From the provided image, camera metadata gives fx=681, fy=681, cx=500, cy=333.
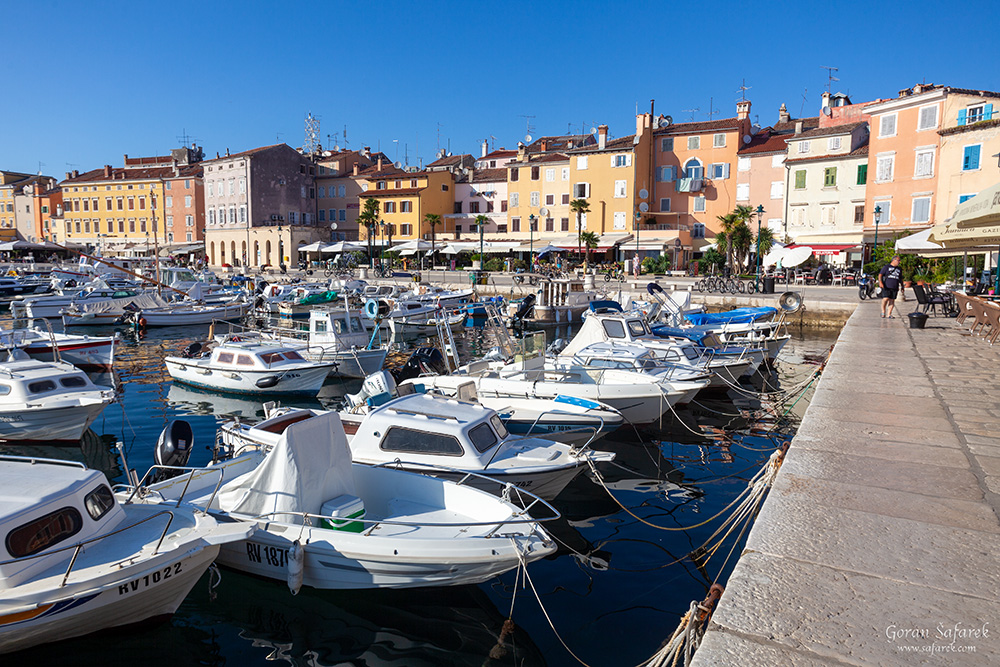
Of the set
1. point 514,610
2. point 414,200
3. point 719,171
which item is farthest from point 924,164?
point 514,610

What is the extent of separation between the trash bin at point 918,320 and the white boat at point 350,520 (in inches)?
658

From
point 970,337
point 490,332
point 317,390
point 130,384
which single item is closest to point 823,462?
A: point 970,337

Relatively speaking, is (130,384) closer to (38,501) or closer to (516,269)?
(38,501)

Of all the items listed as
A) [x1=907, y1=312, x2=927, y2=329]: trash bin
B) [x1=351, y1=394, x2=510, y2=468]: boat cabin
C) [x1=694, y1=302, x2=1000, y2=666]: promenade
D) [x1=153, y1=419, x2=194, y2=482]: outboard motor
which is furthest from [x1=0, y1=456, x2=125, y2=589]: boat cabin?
[x1=907, y1=312, x2=927, y2=329]: trash bin

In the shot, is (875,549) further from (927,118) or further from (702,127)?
(702,127)

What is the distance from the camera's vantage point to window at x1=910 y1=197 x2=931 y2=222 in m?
44.9

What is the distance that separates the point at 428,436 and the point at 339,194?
242 ft

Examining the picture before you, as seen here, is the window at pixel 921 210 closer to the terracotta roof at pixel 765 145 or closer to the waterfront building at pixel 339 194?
the terracotta roof at pixel 765 145

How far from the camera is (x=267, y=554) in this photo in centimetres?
839

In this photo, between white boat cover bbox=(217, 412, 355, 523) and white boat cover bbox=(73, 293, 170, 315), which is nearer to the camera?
white boat cover bbox=(217, 412, 355, 523)

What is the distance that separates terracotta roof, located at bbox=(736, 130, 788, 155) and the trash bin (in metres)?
41.0

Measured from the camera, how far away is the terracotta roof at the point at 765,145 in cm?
5816

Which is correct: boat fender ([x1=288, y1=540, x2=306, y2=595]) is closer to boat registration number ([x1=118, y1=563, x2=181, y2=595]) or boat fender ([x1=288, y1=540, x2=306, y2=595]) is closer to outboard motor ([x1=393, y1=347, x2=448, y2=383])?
Result: boat registration number ([x1=118, y1=563, x2=181, y2=595])

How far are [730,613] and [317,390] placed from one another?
18917 millimetres
